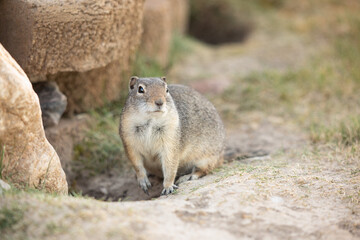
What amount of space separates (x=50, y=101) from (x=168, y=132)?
1729 millimetres

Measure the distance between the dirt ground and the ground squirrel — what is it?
25cm

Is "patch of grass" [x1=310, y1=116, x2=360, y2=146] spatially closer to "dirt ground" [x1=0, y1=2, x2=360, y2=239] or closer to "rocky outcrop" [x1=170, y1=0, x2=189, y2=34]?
"dirt ground" [x1=0, y1=2, x2=360, y2=239]

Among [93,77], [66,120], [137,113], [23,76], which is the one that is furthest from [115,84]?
[23,76]

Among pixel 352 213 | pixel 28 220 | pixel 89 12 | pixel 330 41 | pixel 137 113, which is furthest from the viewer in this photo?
pixel 330 41

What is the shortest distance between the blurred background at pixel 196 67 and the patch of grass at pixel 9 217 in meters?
1.45

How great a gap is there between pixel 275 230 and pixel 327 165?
2018 millimetres

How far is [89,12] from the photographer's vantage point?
5.51 m

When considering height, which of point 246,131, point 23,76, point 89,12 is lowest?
point 246,131

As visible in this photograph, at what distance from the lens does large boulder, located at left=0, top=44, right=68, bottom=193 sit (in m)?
4.13

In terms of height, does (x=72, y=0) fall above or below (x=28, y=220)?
above

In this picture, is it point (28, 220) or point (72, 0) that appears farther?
point (72, 0)

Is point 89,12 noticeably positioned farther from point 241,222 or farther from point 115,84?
point 241,222

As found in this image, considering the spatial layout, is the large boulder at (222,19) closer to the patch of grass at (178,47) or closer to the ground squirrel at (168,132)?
the patch of grass at (178,47)

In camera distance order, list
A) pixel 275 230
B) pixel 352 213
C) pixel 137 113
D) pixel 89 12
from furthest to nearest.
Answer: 1. pixel 89 12
2. pixel 137 113
3. pixel 352 213
4. pixel 275 230
